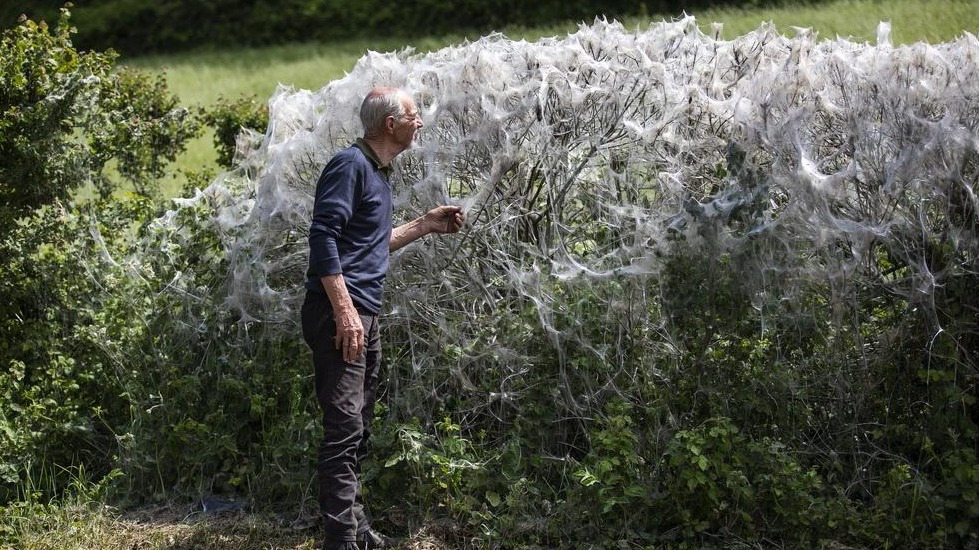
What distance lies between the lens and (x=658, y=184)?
5.58m

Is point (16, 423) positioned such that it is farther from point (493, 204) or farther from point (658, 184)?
point (658, 184)

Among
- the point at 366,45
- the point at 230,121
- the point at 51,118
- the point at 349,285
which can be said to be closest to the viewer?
the point at 349,285

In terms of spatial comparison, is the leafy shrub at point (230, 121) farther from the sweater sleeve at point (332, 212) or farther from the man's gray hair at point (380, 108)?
the sweater sleeve at point (332, 212)

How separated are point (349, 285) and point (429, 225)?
1.84ft

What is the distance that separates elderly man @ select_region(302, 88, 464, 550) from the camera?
4832mm

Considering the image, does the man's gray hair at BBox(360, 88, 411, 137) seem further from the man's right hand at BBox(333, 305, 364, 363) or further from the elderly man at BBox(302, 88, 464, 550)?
the man's right hand at BBox(333, 305, 364, 363)

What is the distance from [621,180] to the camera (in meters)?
5.66

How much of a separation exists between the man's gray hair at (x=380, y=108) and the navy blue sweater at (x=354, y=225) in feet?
0.30

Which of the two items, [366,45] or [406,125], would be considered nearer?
[406,125]

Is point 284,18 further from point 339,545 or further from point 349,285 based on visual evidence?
point 339,545

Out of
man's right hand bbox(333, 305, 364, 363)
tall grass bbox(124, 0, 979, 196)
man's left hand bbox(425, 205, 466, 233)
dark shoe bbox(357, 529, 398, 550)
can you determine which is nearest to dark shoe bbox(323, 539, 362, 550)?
dark shoe bbox(357, 529, 398, 550)

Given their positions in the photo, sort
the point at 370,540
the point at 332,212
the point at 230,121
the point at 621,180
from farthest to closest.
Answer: the point at 230,121, the point at 621,180, the point at 370,540, the point at 332,212

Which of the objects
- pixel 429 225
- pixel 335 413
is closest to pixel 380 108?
pixel 429 225

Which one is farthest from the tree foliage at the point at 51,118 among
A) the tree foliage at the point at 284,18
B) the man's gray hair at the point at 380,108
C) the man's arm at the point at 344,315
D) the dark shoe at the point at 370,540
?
the tree foliage at the point at 284,18
